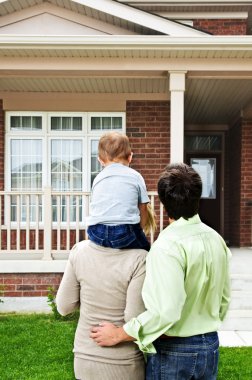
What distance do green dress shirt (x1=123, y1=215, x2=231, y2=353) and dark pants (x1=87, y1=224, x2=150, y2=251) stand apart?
147mm

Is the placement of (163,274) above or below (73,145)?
below

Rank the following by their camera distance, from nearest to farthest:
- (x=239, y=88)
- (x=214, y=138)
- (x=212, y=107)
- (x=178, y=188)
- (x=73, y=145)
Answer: (x=178, y=188), (x=239, y=88), (x=73, y=145), (x=212, y=107), (x=214, y=138)

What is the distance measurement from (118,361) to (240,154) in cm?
925

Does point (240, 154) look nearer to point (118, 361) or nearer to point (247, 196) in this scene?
point (247, 196)

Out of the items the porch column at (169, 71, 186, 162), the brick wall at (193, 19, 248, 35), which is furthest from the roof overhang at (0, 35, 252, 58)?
the brick wall at (193, 19, 248, 35)

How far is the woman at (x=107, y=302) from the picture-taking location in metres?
1.74

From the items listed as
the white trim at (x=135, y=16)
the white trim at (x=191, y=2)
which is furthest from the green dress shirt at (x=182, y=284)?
the white trim at (x=191, y=2)

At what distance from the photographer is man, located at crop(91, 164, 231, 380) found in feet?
5.26

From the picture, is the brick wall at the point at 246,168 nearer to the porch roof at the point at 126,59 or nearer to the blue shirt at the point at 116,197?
the porch roof at the point at 126,59

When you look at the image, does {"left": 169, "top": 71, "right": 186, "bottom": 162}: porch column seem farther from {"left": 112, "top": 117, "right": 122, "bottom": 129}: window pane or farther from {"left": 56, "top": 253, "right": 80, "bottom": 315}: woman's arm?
{"left": 56, "top": 253, "right": 80, "bottom": 315}: woman's arm

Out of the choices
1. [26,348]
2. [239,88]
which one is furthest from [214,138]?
[26,348]

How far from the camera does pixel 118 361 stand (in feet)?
5.72

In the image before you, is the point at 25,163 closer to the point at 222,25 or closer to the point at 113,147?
the point at 222,25

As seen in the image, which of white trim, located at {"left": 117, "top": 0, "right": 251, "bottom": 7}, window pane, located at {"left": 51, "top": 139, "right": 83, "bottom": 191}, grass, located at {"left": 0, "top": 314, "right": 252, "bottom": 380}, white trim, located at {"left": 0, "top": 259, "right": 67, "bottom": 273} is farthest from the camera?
white trim, located at {"left": 117, "top": 0, "right": 251, "bottom": 7}
